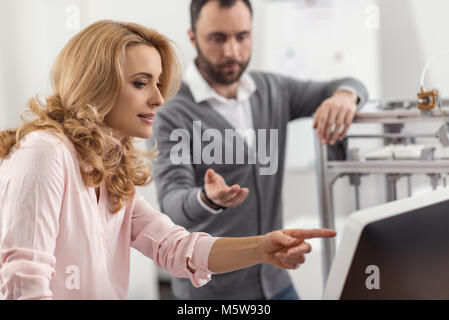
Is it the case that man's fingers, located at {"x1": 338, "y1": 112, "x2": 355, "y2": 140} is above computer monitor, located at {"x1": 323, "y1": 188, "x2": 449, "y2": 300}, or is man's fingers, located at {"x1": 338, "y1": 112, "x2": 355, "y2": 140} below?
above

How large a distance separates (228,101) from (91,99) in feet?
1.21

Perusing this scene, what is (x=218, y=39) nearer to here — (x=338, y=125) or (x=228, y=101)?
(x=228, y=101)

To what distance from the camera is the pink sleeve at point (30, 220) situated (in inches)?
24.1

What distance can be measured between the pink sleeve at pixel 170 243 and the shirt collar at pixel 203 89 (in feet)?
0.91

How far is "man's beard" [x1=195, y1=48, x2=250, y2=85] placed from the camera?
1.03 m

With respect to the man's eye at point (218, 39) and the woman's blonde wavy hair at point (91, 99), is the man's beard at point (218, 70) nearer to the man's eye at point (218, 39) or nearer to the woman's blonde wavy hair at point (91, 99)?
the man's eye at point (218, 39)

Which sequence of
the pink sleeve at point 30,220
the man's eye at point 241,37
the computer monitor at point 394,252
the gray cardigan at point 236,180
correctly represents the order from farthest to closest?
the man's eye at point 241,37 < the gray cardigan at point 236,180 < the pink sleeve at point 30,220 < the computer monitor at point 394,252

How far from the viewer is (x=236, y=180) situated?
3.18 ft

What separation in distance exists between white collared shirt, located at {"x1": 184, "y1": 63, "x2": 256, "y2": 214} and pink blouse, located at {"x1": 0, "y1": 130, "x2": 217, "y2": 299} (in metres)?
0.28

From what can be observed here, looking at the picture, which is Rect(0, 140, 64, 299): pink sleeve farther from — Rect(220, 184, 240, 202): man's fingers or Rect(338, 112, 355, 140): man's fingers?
Rect(338, 112, 355, 140): man's fingers

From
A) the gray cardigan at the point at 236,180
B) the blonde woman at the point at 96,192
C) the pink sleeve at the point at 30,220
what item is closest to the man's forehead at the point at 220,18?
the gray cardigan at the point at 236,180

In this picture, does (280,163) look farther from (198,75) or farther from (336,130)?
(198,75)

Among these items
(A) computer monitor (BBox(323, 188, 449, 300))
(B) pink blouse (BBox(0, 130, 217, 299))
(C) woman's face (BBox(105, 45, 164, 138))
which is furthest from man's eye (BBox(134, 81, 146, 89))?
(A) computer monitor (BBox(323, 188, 449, 300))

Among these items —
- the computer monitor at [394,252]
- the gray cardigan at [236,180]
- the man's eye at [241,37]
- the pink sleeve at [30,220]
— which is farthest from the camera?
the man's eye at [241,37]
